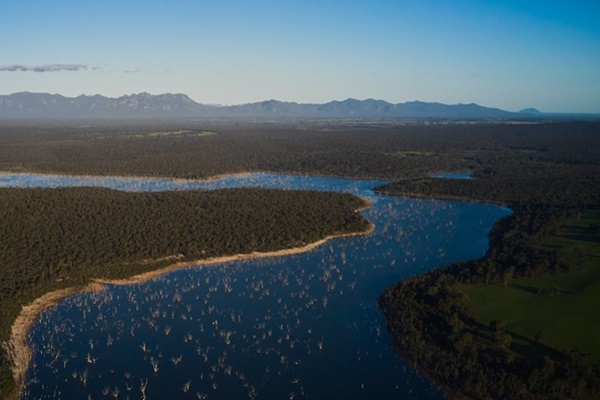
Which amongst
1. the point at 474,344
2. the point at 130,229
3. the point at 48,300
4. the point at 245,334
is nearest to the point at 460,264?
the point at 474,344

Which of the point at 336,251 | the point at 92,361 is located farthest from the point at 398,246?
the point at 92,361

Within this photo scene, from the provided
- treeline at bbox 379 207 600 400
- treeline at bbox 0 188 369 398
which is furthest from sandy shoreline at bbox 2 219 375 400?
treeline at bbox 379 207 600 400

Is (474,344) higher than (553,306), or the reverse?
(553,306)

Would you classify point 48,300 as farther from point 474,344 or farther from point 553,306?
point 553,306

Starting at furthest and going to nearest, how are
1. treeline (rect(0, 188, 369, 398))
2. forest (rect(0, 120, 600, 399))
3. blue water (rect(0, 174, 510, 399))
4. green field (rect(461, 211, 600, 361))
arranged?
treeline (rect(0, 188, 369, 398)) < green field (rect(461, 211, 600, 361)) < blue water (rect(0, 174, 510, 399)) < forest (rect(0, 120, 600, 399))

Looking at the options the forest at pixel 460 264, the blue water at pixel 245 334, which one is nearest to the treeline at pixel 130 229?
the forest at pixel 460 264

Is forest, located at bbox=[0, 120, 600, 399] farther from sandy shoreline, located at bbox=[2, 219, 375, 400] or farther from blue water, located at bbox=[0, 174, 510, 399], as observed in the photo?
blue water, located at bbox=[0, 174, 510, 399]

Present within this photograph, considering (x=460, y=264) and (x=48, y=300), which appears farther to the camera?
(x=460, y=264)
